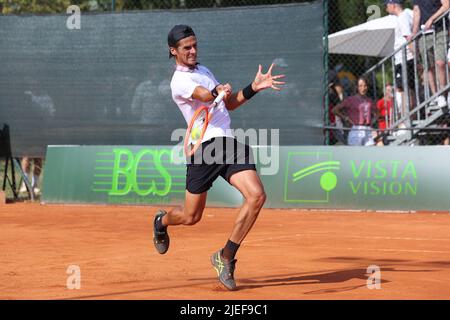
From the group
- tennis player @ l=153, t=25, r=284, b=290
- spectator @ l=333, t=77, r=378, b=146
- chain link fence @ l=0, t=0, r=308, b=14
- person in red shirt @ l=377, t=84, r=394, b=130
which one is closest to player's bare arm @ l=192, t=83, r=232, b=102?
tennis player @ l=153, t=25, r=284, b=290

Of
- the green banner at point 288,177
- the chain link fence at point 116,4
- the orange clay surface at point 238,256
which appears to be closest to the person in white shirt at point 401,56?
the green banner at point 288,177

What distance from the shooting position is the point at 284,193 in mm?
15617

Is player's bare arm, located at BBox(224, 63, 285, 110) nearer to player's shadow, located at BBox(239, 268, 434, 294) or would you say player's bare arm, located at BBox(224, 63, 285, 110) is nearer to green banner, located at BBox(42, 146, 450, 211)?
player's shadow, located at BBox(239, 268, 434, 294)

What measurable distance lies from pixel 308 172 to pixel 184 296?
8.55m

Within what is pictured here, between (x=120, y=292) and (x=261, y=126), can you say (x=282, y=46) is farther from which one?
(x=120, y=292)

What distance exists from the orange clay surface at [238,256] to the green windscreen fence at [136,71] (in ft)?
6.15

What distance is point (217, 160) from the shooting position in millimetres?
7656

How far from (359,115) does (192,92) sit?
8.99 metres

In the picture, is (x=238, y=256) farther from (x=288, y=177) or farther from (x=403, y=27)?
(x=403, y=27)

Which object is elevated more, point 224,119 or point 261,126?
point 261,126

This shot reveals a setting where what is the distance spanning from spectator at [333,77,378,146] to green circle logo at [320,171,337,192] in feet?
3.03

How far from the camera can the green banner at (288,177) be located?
14.9 m

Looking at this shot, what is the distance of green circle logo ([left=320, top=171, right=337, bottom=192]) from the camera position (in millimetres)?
15273
